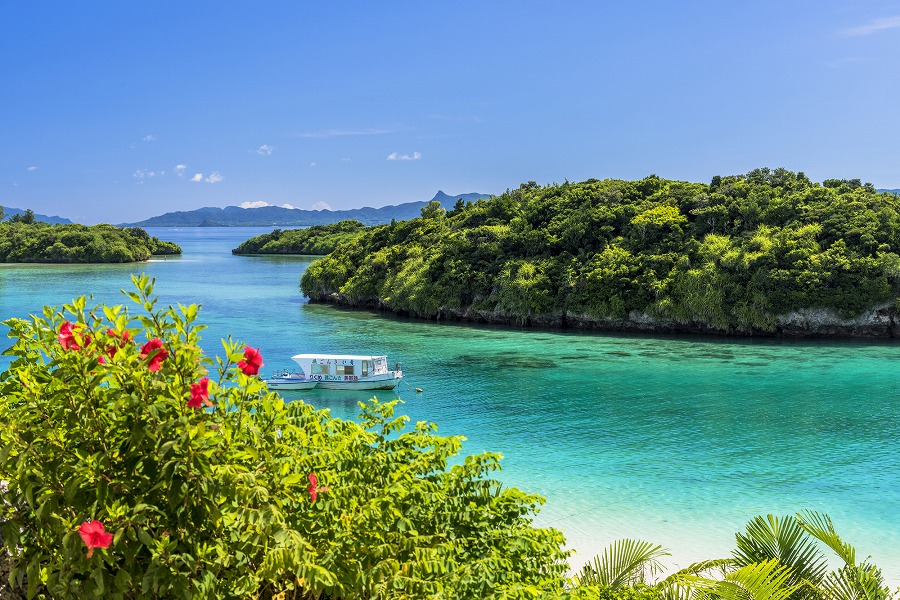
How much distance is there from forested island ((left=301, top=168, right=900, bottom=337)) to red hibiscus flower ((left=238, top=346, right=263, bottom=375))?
4179 cm

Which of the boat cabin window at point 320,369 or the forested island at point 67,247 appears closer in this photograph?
the boat cabin window at point 320,369

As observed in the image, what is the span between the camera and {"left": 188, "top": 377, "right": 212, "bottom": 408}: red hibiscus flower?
3.53 meters

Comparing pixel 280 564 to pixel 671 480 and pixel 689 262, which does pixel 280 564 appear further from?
pixel 689 262

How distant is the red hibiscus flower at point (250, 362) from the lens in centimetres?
382

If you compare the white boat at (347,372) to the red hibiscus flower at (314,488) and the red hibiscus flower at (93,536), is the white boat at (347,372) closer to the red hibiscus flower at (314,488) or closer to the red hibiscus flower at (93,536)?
the red hibiscus flower at (314,488)

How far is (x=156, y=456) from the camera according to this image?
3.55m

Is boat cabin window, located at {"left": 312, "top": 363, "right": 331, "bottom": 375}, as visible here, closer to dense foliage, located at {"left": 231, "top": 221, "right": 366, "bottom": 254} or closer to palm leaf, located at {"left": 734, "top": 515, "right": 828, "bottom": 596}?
palm leaf, located at {"left": 734, "top": 515, "right": 828, "bottom": 596}

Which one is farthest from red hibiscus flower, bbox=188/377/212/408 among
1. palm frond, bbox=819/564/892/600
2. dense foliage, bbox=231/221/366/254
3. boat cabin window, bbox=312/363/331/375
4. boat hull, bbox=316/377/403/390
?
dense foliage, bbox=231/221/366/254

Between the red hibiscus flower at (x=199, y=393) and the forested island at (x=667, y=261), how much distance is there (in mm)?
42120

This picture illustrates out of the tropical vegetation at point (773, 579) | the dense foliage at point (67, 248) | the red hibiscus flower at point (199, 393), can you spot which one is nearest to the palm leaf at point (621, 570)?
Answer: the tropical vegetation at point (773, 579)

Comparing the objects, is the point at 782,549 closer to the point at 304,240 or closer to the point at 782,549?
the point at 782,549

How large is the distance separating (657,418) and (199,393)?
72.1 feet

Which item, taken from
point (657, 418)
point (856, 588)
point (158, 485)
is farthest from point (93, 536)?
point (657, 418)

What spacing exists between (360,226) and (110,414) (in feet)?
504
